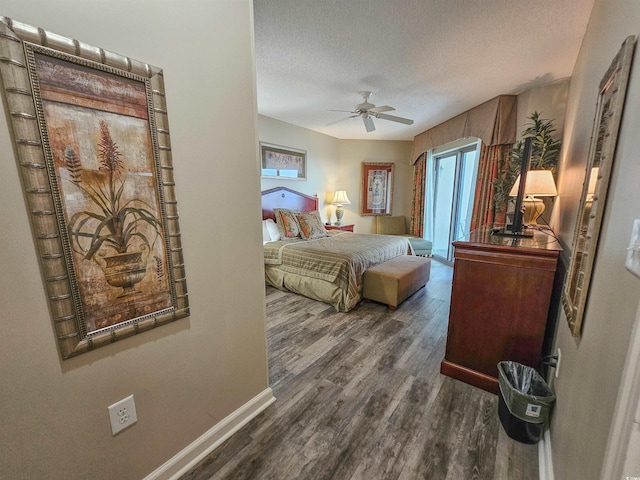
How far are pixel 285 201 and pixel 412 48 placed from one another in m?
2.84

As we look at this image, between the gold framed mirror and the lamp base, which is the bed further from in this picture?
the gold framed mirror

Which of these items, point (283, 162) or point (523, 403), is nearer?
point (523, 403)

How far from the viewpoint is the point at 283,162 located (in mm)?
4410

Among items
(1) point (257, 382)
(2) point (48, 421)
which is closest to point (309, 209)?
(1) point (257, 382)

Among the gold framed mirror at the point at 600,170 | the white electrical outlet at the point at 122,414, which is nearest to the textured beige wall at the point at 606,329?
the gold framed mirror at the point at 600,170

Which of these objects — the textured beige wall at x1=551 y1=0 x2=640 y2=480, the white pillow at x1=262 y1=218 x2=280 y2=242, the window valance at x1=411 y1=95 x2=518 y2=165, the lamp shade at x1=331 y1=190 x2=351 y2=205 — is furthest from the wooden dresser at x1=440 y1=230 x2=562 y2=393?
the lamp shade at x1=331 y1=190 x2=351 y2=205

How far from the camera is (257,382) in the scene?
5.11 feet

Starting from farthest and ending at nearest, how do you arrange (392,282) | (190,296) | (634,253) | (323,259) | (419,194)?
(419,194) → (323,259) → (392,282) → (190,296) → (634,253)

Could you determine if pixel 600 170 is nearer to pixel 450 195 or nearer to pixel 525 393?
pixel 525 393

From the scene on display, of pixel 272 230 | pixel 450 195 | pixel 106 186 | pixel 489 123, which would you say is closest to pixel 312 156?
pixel 272 230

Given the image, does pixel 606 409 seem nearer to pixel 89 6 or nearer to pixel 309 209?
pixel 89 6

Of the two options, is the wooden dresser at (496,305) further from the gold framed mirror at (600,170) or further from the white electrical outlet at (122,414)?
the white electrical outlet at (122,414)

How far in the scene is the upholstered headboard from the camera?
408 centimetres

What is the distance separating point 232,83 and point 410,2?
1300 millimetres
